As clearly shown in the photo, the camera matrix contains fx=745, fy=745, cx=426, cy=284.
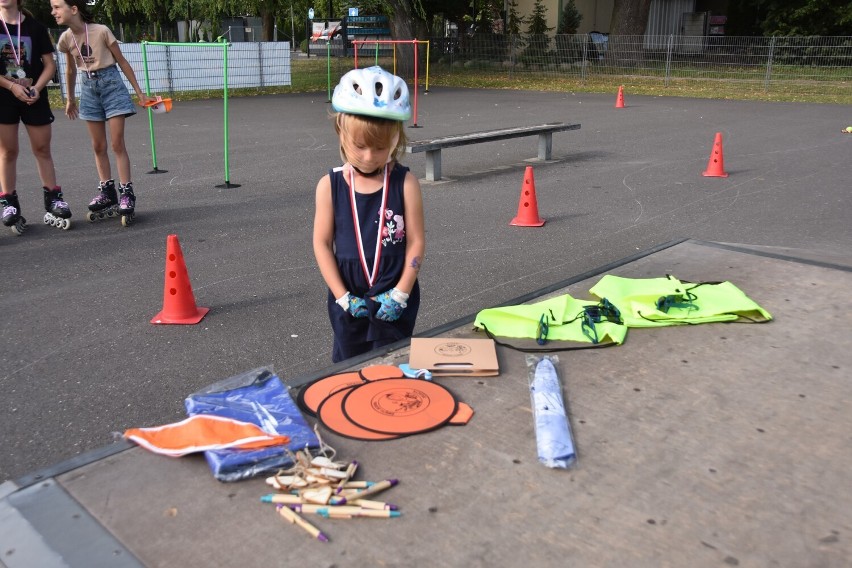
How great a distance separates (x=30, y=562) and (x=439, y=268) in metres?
4.29

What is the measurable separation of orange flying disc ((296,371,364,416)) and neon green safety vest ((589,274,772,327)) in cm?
135

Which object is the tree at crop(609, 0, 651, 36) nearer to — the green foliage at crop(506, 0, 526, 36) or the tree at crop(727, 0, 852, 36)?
the tree at crop(727, 0, 852, 36)

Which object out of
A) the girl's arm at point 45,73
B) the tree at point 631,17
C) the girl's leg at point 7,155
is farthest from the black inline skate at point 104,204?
the tree at point 631,17

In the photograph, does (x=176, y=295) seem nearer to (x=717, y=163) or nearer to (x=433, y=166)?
(x=433, y=166)

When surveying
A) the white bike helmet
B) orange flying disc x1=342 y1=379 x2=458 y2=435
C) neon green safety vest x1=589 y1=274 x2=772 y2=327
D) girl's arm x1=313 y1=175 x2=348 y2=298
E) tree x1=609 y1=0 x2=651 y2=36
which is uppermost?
tree x1=609 y1=0 x2=651 y2=36

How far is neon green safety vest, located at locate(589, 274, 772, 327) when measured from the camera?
348cm

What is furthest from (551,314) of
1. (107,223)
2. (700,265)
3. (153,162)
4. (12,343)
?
(153,162)

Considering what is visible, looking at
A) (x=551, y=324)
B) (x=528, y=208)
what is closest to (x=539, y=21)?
(x=528, y=208)

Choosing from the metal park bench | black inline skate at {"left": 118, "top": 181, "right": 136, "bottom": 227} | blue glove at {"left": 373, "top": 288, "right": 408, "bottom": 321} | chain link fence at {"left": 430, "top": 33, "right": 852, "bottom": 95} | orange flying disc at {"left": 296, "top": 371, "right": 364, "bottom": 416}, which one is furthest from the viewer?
chain link fence at {"left": 430, "top": 33, "right": 852, "bottom": 95}

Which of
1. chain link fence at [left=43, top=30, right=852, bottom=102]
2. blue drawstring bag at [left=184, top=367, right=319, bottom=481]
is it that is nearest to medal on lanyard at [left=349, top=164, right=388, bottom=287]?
blue drawstring bag at [left=184, top=367, right=319, bottom=481]

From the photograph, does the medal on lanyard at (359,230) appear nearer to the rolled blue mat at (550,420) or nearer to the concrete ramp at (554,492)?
the concrete ramp at (554,492)

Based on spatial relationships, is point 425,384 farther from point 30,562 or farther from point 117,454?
point 30,562

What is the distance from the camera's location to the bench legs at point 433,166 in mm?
9391

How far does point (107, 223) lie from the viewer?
7184 mm
